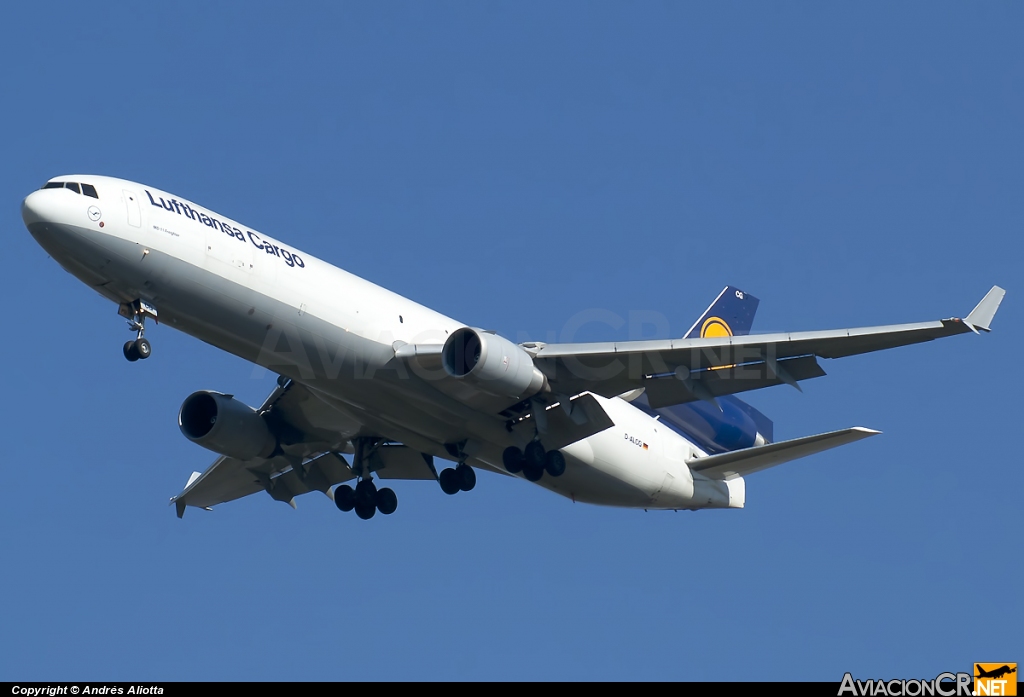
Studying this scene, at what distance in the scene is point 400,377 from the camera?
31.2 metres

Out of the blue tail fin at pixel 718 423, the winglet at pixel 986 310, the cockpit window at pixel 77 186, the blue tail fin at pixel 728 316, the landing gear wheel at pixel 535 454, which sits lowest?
the winglet at pixel 986 310

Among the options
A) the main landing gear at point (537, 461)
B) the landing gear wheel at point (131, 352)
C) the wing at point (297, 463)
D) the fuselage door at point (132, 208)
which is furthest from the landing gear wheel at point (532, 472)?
the fuselage door at point (132, 208)

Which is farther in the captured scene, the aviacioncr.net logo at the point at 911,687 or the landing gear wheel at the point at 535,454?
the landing gear wheel at the point at 535,454

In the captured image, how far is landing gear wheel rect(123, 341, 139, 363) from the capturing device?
29.0 meters

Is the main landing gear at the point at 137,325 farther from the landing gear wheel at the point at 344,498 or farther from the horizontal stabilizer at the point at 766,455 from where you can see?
the horizontal stabilizer at the point at 766,455

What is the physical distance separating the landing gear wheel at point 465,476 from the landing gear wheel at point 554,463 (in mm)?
2914

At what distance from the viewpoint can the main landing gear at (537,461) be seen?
3366 centimetres

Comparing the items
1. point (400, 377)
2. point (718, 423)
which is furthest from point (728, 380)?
point (400, 377)

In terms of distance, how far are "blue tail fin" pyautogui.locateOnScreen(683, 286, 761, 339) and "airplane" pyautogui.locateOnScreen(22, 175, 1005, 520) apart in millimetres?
2756

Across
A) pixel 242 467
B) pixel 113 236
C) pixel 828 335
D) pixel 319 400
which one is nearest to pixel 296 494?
pixel 242 467

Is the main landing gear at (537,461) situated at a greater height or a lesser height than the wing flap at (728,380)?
lesser

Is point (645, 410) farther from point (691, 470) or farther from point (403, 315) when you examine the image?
point (403, 315)

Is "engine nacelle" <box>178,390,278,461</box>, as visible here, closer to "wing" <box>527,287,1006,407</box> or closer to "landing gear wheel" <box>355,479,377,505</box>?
"landing gear wheel" <box>355,479,377,505</box>

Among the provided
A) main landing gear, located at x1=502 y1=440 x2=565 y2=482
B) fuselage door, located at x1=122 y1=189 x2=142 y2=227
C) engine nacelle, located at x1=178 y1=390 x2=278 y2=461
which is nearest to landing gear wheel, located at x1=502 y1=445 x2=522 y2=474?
main landing gear, located at x1=502 y1=440 x2=565 y2=482
